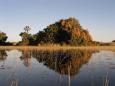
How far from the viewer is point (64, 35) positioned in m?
67.1

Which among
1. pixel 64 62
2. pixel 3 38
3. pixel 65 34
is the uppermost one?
pixel 65 34

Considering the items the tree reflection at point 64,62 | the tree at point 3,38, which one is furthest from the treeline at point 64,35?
the tree reflection at point 64,62

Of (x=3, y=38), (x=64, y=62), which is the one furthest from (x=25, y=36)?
(x=64, y=62)

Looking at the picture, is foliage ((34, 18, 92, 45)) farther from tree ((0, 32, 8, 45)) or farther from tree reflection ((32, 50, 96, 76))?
tree reflection ((32, 50, 96, 76))

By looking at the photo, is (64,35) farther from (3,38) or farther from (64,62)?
(64,62)

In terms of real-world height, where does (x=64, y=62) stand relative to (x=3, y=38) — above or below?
below

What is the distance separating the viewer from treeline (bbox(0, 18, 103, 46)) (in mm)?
65062

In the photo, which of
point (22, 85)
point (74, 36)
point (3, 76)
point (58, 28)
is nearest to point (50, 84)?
point (22, 85)

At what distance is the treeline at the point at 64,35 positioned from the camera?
65.1 meters

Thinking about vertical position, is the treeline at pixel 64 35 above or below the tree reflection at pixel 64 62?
above

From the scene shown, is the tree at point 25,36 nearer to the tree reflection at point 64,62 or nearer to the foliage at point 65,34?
the foliage at point 65,34

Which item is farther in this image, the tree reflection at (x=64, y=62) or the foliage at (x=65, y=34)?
the foliage at (x=65, y=34)

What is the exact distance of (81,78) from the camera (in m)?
15.1

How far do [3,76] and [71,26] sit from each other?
52570 millimetres
